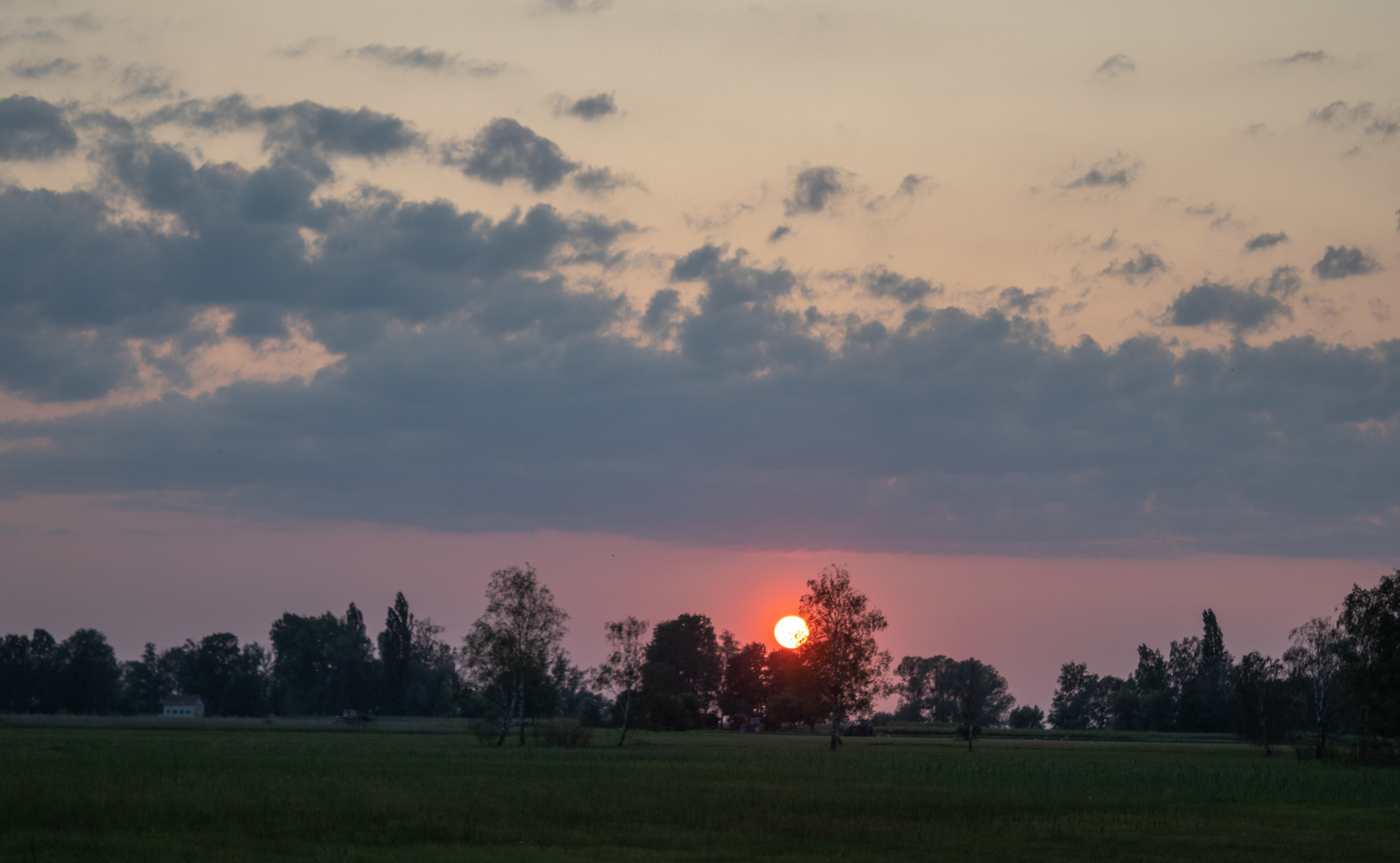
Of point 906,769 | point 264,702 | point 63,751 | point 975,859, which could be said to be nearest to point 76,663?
point 264,702

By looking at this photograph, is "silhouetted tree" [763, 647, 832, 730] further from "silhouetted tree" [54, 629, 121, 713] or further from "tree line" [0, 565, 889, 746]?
"silhouetted tree" [54, 629, 121, 713]

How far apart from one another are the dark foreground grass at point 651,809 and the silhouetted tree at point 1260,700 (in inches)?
1247

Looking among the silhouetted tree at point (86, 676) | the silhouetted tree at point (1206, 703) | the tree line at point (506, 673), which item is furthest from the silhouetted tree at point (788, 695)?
the silhouetted tree at point (86, 676)

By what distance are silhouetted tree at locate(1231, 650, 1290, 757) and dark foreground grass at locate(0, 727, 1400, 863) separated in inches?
1247

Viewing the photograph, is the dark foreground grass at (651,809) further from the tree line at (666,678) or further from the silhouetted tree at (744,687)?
the silhouetted tree at (744,687)

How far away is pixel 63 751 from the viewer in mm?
52219

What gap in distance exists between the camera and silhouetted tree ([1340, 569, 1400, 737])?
69.2 m

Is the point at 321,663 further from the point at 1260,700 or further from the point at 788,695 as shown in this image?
the point at 1260,700

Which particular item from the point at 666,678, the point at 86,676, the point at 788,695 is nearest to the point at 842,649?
the point at 666,678

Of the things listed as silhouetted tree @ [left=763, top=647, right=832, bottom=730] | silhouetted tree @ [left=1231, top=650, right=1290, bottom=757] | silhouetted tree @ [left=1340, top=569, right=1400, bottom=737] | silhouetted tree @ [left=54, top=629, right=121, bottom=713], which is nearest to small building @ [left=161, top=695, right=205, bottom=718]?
silhouetted tree @ [left=54, top=629, right=121, bottom=713]

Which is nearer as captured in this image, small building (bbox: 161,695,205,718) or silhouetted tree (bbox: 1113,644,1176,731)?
silhouetted tree (bbox: 1113,644,1176,731)

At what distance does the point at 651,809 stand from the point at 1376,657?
2445 inches

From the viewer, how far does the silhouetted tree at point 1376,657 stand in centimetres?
6925

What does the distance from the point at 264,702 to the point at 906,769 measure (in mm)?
143925
